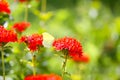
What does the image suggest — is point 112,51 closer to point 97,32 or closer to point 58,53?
point 97,32

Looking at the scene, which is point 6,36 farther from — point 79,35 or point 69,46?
point 79,35

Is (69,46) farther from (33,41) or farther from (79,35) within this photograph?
(79,35)

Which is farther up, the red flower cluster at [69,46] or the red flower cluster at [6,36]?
the red flower cluster at [6,36]

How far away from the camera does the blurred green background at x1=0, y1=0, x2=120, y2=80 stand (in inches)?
49.4

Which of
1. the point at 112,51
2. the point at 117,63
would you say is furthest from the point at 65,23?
the point at 117,63

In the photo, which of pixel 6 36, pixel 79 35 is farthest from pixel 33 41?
pixel 79 35

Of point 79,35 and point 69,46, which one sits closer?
point 69,46

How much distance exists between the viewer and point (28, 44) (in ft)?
3.02

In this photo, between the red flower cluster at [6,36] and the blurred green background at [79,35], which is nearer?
the red flower cluster at [6,36]

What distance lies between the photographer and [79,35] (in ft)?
9.02

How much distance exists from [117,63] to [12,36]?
169 centimetres

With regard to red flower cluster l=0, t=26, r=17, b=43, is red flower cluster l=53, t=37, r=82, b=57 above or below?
below

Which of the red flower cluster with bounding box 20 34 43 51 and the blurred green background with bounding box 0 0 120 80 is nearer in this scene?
the red flower cluster with bounding box 20 34 43 51

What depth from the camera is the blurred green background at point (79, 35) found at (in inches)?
49.4
